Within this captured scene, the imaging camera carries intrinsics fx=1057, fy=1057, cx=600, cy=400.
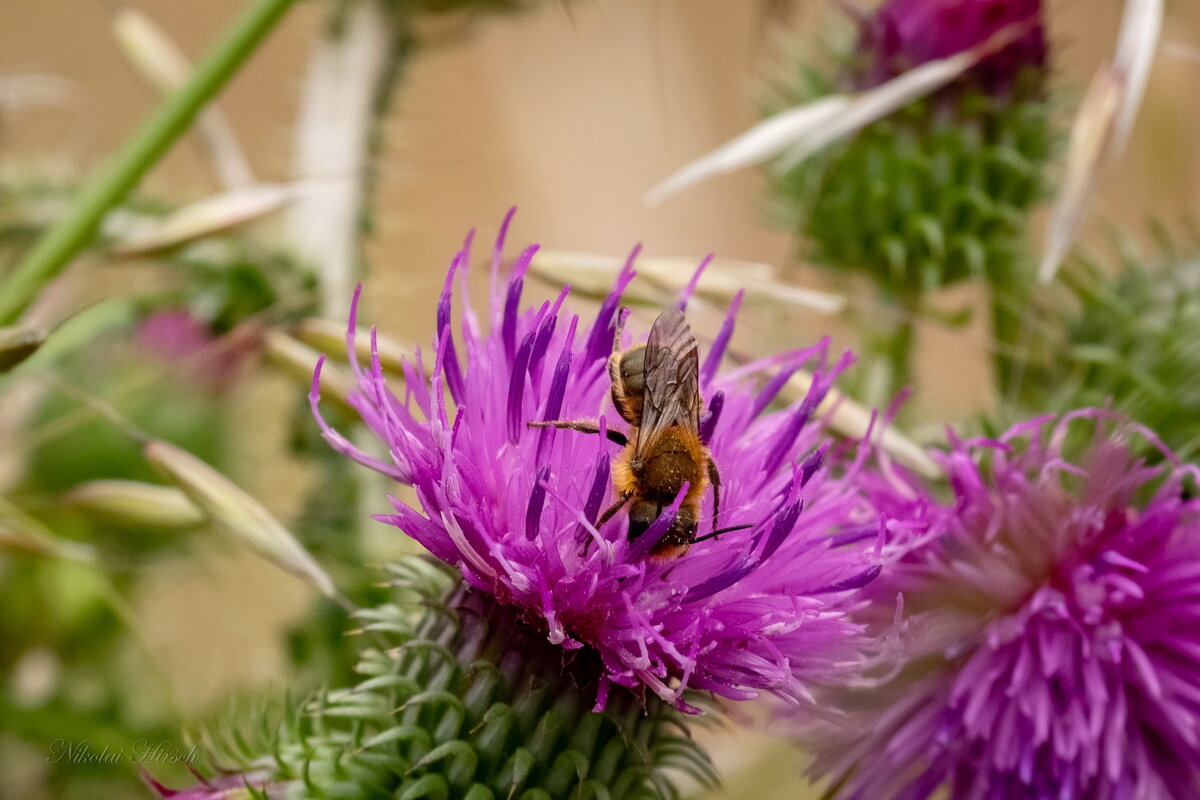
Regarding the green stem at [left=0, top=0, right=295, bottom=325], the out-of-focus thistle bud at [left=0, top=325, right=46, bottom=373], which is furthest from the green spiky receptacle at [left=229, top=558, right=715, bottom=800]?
the green stem at [left=0, top=0, right=295, bottom=325]

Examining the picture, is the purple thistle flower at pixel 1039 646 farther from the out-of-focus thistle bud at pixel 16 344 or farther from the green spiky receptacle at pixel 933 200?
the out-of-focus thistle bud at pixel 16 344

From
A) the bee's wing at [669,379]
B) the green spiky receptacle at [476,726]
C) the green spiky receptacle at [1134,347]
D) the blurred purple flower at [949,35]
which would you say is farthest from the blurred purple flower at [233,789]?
the blurred purple flower at [949,35]

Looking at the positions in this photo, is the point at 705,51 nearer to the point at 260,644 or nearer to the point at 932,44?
the point at 932,44

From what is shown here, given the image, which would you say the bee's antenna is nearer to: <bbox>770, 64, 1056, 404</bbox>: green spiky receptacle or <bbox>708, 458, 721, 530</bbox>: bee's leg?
<bbox>708, 458, 721, 530</bbox>: bee's leg

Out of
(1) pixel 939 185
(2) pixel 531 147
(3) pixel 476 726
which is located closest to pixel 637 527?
(3) pixel 476 726

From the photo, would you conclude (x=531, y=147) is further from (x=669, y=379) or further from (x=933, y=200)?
(x=669, y=379)

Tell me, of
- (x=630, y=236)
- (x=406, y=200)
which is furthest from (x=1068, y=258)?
(x=630, y=236)
